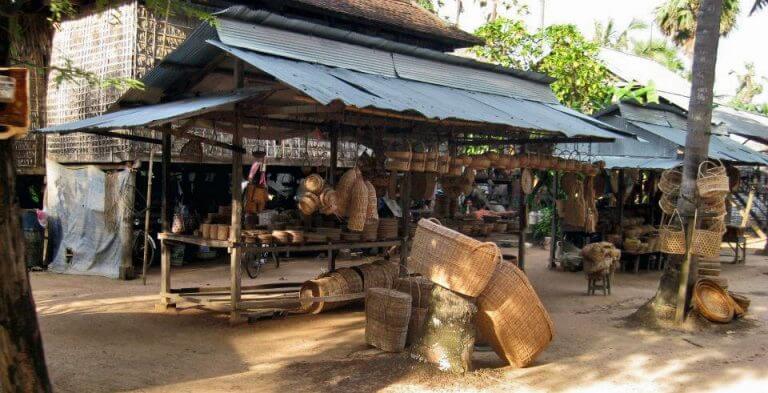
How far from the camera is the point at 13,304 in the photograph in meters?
4.02

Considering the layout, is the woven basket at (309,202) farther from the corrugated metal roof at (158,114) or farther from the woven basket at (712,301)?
the woven basket at (712,301)

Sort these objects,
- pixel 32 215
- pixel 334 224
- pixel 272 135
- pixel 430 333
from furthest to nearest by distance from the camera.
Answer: pixel 32 215 < pixel 272 135 < pixel 334 224 < pixel 430 333

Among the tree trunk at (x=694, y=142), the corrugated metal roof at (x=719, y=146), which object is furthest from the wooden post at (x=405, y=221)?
the corrugated metal roof at (x=719, y=146)

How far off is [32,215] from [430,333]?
1014cm

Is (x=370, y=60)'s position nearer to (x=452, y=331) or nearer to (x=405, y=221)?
(x=405, y=221)

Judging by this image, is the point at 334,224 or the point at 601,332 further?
the point at 334,224

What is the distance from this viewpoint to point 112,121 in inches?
293

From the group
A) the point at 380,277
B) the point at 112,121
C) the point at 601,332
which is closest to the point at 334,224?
the point at 380,277

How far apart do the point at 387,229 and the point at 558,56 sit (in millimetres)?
9494

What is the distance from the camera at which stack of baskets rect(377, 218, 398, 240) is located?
905 centimetres

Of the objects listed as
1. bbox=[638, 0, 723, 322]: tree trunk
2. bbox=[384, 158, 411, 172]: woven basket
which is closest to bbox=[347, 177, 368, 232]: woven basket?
bbox=[384, 158, 411, 172]: woven basket

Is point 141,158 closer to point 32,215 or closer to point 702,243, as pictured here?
point 32,215

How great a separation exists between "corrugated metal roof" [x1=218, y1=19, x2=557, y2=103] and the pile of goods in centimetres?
305

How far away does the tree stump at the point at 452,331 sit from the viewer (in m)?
5.98
